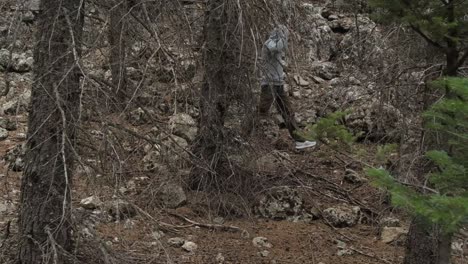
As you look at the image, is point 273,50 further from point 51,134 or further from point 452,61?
point 51,134

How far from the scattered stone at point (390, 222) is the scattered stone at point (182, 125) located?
8.14 ft

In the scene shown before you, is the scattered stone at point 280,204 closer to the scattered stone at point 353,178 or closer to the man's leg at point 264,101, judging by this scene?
the man's leg at point 264,101

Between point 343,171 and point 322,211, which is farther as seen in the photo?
point 343,171

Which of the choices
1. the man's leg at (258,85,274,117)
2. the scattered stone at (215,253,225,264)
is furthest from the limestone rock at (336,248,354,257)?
→ the man's leg at (258,85,274,117)

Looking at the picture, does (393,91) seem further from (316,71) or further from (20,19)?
(316,71)

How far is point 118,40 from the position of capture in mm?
4492

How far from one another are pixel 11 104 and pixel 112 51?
18.6 feet

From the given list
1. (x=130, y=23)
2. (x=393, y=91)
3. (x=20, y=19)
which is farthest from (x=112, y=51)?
(x=393, y=91)

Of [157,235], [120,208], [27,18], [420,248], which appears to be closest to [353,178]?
[420,248]

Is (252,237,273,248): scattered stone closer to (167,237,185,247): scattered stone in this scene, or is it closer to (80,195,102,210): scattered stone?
(167,237,185,247): scattered stone

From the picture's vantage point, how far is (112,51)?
458 centimetres

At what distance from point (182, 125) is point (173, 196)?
5.90 ft

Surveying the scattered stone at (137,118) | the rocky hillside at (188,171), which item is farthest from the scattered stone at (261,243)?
the scattered stone at (137,118)

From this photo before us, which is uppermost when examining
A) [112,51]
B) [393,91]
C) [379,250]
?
[112,51]
